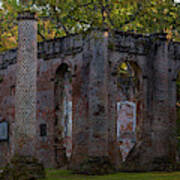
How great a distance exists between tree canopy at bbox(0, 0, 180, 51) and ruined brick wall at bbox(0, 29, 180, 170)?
0.91 m

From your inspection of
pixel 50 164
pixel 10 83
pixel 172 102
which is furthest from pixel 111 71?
pixel 10 83

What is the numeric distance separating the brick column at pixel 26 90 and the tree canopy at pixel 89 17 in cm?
72

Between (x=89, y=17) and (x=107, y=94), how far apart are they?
293cm

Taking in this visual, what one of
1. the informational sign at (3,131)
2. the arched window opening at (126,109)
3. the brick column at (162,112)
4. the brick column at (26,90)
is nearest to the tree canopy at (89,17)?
the brick column at (26,90)

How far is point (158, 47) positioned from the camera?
18.1 m

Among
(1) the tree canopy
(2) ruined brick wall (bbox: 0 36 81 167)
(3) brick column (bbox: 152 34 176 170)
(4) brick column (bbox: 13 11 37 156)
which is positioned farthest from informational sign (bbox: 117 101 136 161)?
(4) brick column (bbox: 13 11 37 156)

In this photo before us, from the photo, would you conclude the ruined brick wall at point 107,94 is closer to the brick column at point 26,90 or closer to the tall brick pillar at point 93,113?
the tall brick pillar at point 93,113

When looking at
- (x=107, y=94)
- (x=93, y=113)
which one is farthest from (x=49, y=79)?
(x=93, y=113)

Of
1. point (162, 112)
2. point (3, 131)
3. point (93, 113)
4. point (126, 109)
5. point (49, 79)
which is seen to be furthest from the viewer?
point (126, 109)

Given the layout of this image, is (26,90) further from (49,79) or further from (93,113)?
(49,79)

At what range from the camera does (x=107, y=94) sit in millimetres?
16766

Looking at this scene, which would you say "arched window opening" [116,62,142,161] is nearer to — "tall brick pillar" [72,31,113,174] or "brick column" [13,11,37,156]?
"tall brick pillar" [72,31,113,174]

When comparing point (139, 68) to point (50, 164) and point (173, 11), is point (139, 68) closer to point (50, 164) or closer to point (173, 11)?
point (173, 11)

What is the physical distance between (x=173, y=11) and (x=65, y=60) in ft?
17.9
